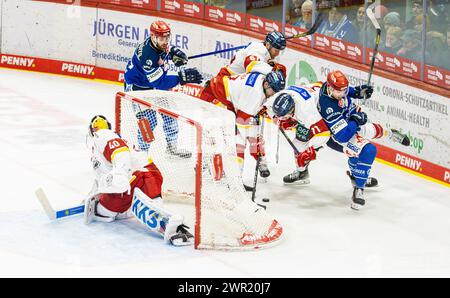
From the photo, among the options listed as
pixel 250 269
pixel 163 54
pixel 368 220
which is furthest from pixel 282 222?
pixel 163 54

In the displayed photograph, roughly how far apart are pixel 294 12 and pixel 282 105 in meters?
3.10

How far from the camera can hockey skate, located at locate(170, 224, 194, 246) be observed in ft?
20.8

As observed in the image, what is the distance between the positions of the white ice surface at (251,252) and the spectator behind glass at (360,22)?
3.95 feet

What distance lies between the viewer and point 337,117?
732 cm

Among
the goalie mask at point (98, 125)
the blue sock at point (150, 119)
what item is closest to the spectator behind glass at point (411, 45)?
the blue sock at point (150, 119)

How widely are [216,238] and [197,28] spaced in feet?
16.7

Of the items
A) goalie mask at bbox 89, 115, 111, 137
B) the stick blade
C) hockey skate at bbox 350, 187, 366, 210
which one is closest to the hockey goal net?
goalie mask at bbox 89, 115, 111, 137

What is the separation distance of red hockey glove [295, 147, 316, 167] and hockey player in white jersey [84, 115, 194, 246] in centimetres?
146

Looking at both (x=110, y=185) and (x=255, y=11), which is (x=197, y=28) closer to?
(x=255, y=11)

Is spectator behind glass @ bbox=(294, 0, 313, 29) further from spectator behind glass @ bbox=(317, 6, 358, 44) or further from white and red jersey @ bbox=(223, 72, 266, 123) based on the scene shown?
white and red jersey @ bbox=(223, 72, 266, 123)

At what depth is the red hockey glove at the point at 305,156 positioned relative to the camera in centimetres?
762

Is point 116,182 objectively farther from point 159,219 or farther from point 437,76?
point 437,76

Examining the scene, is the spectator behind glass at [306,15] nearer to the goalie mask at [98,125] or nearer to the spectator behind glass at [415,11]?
the spectator behind glass at [415,11]

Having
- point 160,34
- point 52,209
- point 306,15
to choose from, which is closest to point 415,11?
point 306,15
